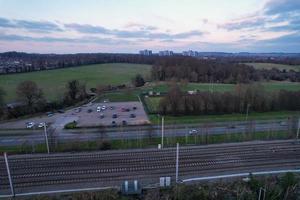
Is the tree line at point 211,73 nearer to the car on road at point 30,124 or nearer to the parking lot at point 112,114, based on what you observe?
the parking lot at point 112,114

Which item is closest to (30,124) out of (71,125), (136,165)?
(71,125)

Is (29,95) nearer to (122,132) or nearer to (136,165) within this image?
(122,132)

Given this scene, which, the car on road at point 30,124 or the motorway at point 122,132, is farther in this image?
the car on road at point 30,124

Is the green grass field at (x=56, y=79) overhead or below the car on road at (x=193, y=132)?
overhead

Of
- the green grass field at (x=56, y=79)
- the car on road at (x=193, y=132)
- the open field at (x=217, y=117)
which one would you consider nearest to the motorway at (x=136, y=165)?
the car on road at (x=193, y=132)

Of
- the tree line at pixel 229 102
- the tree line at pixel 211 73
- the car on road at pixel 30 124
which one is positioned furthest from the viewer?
the tree line at pixel 211 73

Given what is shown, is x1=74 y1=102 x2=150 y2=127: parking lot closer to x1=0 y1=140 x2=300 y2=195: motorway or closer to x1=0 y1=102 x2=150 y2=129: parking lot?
x1=0 y1=102 x2=150 y2=129: parking lot

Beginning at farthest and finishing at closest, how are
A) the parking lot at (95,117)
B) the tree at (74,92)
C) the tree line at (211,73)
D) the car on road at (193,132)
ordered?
the tree line at (211,73)
the tree at (74,92)
the parking lot at (95,117)
the car on road at (193,132)
